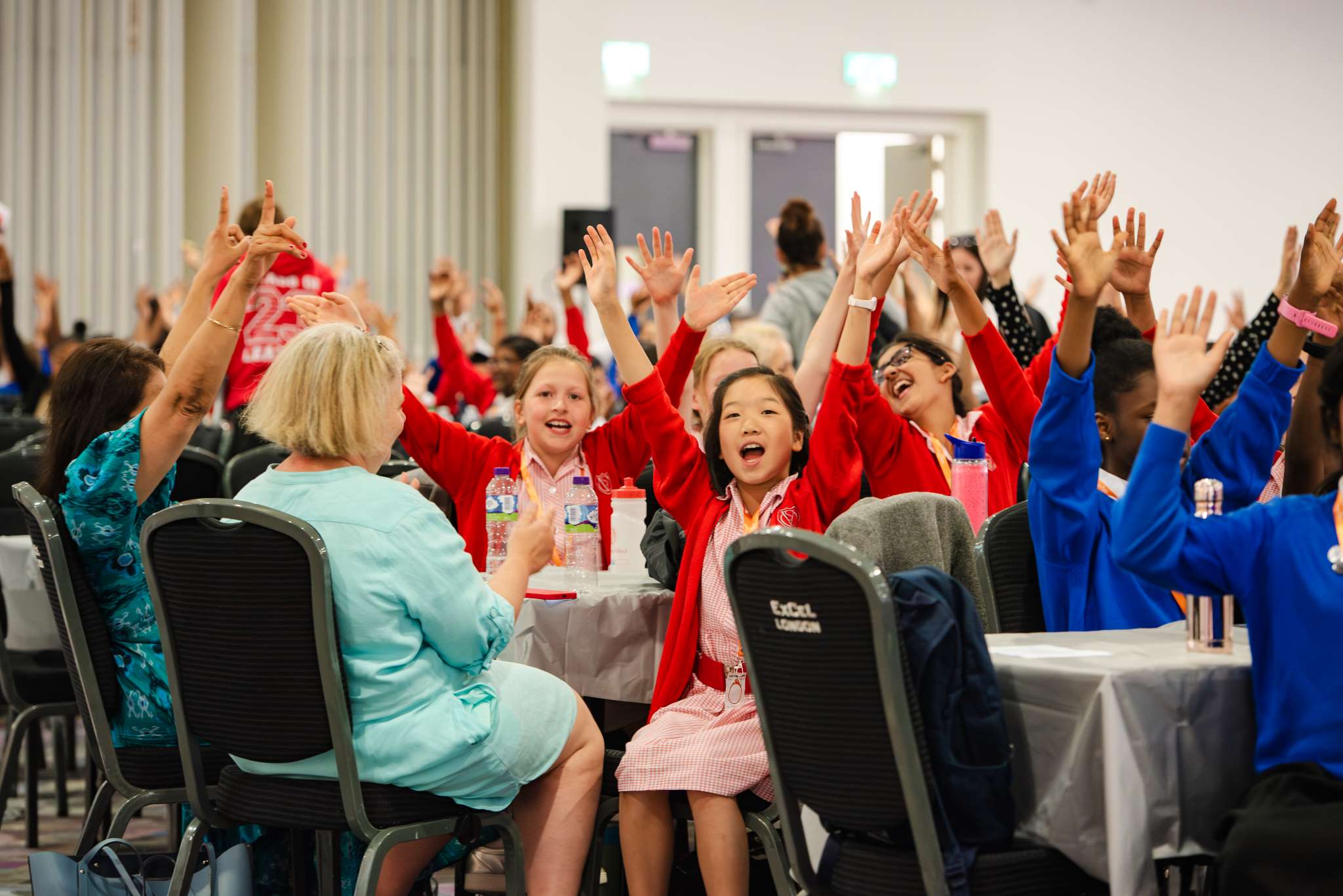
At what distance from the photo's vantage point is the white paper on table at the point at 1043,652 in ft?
7.68

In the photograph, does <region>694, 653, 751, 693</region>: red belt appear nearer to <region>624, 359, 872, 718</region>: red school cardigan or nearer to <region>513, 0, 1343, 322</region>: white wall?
<region>624, 359, 872, 718</region>: red school cardigan

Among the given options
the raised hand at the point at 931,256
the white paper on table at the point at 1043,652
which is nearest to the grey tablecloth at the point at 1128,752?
the white paper on table at the point at 1043,652

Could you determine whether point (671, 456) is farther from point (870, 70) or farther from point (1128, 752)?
point (870, 70)

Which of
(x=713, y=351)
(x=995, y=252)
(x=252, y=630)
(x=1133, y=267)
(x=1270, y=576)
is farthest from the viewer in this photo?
(x=995, y=252)

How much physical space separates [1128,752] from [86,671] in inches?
77.7

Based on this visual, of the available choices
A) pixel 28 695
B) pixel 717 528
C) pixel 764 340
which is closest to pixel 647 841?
pixel 717 528

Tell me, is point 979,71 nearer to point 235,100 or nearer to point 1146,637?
point 235,100

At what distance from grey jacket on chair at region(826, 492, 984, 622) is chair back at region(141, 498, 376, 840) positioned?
0.90 meters

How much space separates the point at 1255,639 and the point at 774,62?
9263 mm

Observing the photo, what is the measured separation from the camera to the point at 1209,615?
7.80 ft

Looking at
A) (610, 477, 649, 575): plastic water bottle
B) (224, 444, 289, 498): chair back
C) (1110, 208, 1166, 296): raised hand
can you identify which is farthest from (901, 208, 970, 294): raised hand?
(224, 444, 289, 498): chair back

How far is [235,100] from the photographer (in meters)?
10.8

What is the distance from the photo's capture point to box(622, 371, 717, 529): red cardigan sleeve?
3.35m

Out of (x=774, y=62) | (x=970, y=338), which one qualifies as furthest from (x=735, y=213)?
(x=970, y=338)
